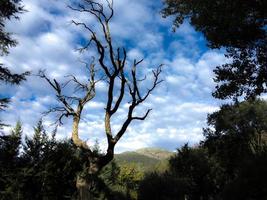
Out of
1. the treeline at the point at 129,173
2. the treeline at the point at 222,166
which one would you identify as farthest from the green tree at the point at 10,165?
the treeline at the point at 222,166

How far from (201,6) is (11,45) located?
394 inches

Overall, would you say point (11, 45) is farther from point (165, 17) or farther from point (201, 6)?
point (201, 6)

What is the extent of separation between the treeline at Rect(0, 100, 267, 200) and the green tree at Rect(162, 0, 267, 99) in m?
1.37

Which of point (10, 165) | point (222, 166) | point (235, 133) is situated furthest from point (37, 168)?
point (235, 133)

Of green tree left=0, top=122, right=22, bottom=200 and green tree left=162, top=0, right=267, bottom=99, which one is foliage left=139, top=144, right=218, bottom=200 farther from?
green tree left=162, top=0, right=267, bottom=99

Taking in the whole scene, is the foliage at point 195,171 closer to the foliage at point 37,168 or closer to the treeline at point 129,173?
the treeline at point 129,173

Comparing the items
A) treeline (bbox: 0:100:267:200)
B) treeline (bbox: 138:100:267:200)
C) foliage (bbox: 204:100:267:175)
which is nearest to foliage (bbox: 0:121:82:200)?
treeline (bbox: 0:100:267:200)

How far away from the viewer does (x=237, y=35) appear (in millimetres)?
15336

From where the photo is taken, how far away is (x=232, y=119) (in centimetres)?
5950

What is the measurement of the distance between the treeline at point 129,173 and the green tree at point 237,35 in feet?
4.48

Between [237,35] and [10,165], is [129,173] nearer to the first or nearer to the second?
[10,165]

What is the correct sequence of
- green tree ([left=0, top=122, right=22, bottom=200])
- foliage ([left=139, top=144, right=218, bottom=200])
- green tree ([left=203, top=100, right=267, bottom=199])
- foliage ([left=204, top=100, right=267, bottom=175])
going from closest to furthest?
green tree ([left=203, top=100, right=267, bottom=199]), green tree ([left=0, top=122, right=22, bottom=200]), foliage ([left=139, top=144, right=218, bottom=200]), foliage ([left=204, top=100, right=267, bottom=175])


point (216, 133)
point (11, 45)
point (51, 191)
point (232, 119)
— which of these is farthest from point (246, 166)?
point (232, 119)

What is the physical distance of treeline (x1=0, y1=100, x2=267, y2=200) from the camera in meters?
15.6
